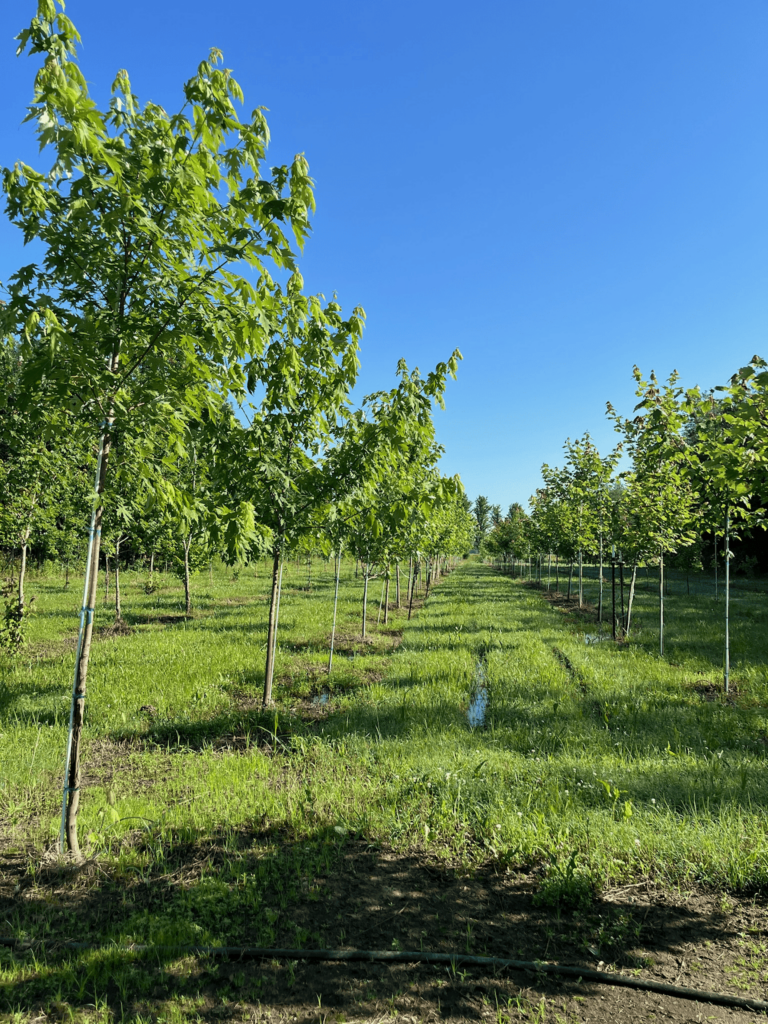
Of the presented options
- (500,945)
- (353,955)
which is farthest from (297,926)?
(500,945)

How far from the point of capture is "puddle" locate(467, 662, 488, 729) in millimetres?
7352

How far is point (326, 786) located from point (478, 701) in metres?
4.15

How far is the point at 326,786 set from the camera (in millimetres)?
4816

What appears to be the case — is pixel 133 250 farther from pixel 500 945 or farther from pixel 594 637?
pixel 594 637

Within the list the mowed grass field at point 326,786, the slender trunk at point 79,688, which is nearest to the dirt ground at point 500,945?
the mowed grass field at point 326,786

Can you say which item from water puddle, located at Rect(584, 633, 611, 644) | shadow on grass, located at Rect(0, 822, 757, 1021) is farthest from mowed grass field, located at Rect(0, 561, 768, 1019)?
water puddle, located at Rect(584, 633, 611, 644)

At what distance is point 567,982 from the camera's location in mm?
2766

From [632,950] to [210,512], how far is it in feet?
13.9

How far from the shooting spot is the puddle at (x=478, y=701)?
7.35 meters

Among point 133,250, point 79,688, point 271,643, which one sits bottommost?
point 271,643

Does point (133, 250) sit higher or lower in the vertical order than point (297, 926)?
higher

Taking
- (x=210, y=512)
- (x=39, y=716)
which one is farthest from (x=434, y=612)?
(x=210, y=512)

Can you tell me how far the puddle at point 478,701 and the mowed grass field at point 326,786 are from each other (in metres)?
0.05

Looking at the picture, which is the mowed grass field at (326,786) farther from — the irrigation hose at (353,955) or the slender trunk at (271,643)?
the slender trunk at (271,643)
